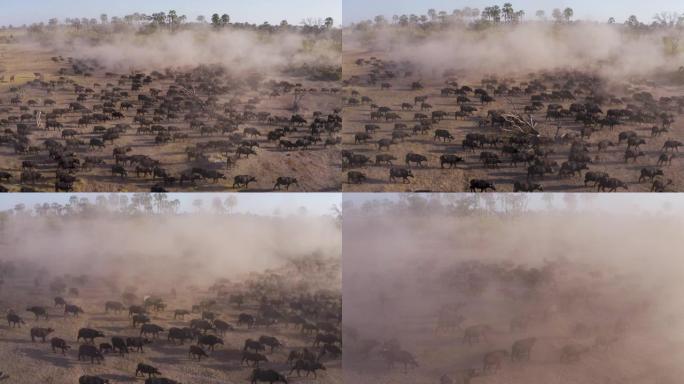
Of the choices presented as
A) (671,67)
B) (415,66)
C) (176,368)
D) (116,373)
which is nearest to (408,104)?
(415,66)

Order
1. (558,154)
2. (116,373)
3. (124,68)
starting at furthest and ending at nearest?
(124,68), (558,154), (116,373)

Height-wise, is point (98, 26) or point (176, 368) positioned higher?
point (98, 26)

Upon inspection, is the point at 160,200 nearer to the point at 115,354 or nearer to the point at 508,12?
the point at 115,354

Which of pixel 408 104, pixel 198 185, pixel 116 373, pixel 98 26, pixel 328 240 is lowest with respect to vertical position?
pixel 116 373

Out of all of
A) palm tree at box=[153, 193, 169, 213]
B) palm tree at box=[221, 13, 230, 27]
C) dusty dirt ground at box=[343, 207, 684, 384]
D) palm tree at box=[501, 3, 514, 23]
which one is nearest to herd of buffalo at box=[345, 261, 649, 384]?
dusty dirt ground at box=[343, 207, 684, 384]

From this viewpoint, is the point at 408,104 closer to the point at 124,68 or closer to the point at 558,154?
the point at 558,154

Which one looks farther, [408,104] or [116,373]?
[408,104]

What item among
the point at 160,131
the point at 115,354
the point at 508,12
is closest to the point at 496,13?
the point at 508,12

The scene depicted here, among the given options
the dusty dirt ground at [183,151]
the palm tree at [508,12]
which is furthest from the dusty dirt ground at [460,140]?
the palm tree at [508,12]
